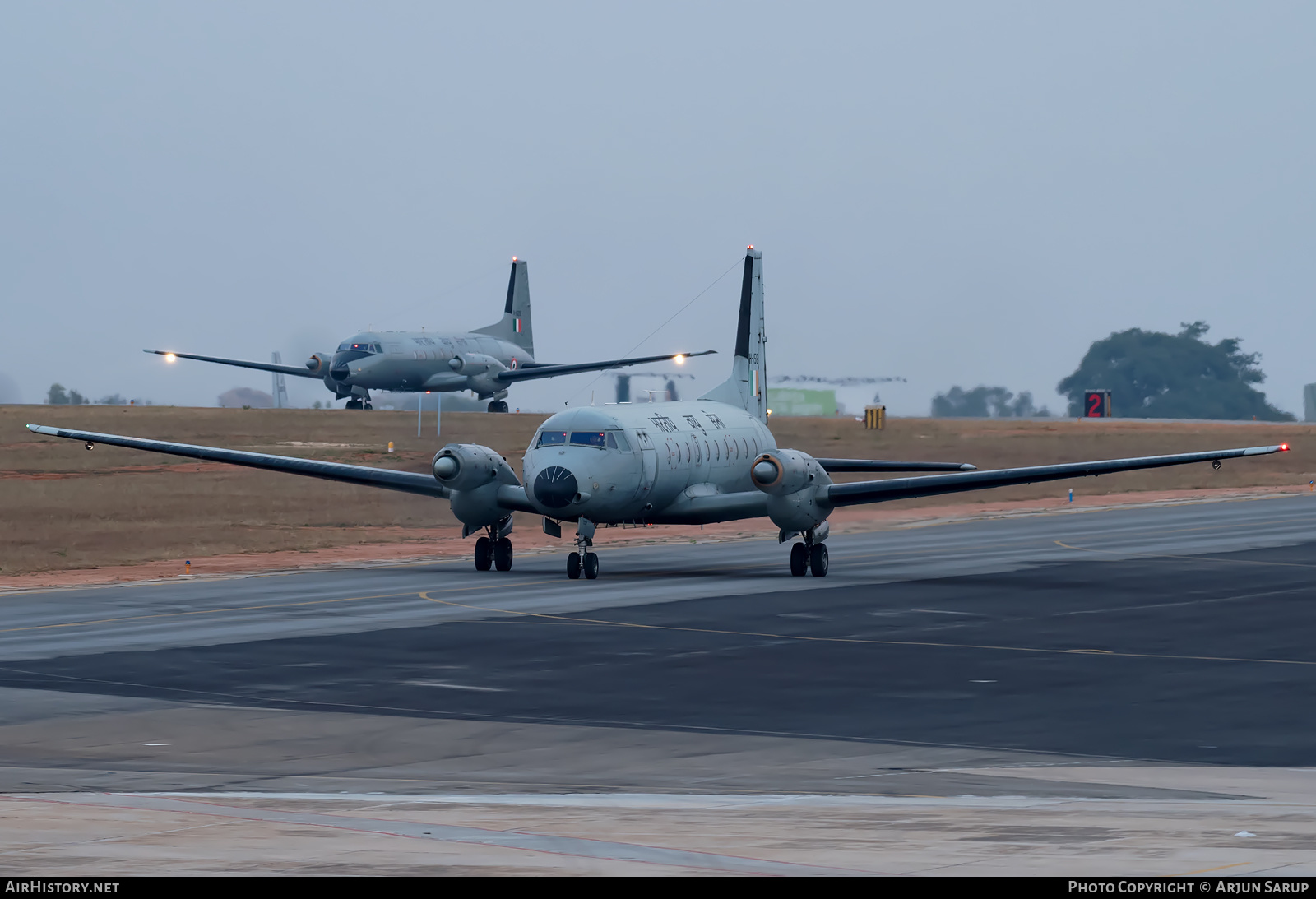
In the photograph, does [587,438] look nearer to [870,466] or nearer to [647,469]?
[647,469]

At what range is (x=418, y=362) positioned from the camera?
316ft

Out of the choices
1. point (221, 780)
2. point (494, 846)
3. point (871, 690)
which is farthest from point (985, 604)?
point (494, 846)

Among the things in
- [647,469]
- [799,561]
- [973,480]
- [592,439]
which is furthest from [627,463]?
[973,480]

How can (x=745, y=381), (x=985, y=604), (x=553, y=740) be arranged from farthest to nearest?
(x=745, y=381) → (x=985, y=604) → (x=553, y=740)

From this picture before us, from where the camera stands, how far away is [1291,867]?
9.71 m

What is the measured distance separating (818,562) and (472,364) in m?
62.8

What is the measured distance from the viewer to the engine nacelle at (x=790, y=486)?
123ft

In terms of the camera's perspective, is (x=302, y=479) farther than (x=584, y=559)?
Yes

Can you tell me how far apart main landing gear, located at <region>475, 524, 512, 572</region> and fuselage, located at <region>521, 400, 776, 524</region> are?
103 inches

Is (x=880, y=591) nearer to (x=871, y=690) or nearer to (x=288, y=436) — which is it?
(x=871, y=690)

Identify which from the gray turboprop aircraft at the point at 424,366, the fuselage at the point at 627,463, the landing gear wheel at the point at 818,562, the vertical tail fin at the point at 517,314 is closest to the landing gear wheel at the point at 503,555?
the fuselage at the point at 627,463

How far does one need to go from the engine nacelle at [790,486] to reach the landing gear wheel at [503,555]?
6.41 meters

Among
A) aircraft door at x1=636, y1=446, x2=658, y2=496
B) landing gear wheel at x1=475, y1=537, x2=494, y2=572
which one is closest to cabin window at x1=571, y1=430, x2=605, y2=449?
aircraft door at x1=636, y1=446, x2=658, y2=496

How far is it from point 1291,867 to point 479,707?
509 inches
